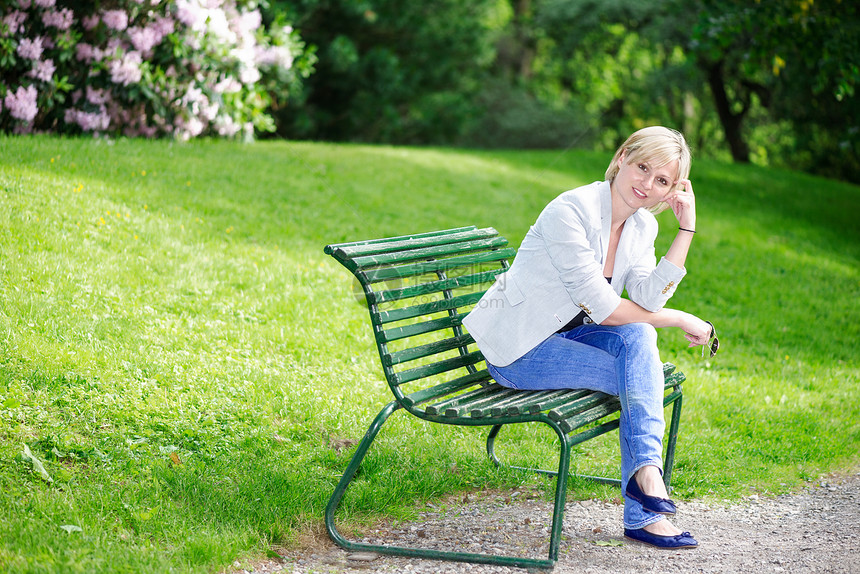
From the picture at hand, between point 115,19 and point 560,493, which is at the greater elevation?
point 115,19

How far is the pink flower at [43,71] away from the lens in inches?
334

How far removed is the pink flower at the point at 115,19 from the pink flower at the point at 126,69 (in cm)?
31

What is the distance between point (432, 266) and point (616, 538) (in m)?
1.42

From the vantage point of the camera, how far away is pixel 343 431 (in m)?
4.32

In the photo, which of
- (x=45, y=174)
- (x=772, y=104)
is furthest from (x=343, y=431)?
(x=772, y=104)

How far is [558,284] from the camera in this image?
3562mm

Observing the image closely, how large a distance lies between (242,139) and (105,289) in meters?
6.23

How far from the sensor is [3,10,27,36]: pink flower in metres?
8.18

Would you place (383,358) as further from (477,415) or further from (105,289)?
(105,289)

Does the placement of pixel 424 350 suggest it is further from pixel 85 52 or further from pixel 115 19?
pixel 85 52

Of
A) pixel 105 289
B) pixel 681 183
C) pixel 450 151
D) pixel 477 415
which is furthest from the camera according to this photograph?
pixel 450 151

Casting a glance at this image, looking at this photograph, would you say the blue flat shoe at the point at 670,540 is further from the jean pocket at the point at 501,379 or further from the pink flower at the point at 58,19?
the pink flower at the point at 58,19

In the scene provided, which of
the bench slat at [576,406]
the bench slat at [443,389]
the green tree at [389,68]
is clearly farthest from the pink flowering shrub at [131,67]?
the bench slat at [576,406]

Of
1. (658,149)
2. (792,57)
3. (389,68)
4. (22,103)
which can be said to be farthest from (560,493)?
(389,68)
